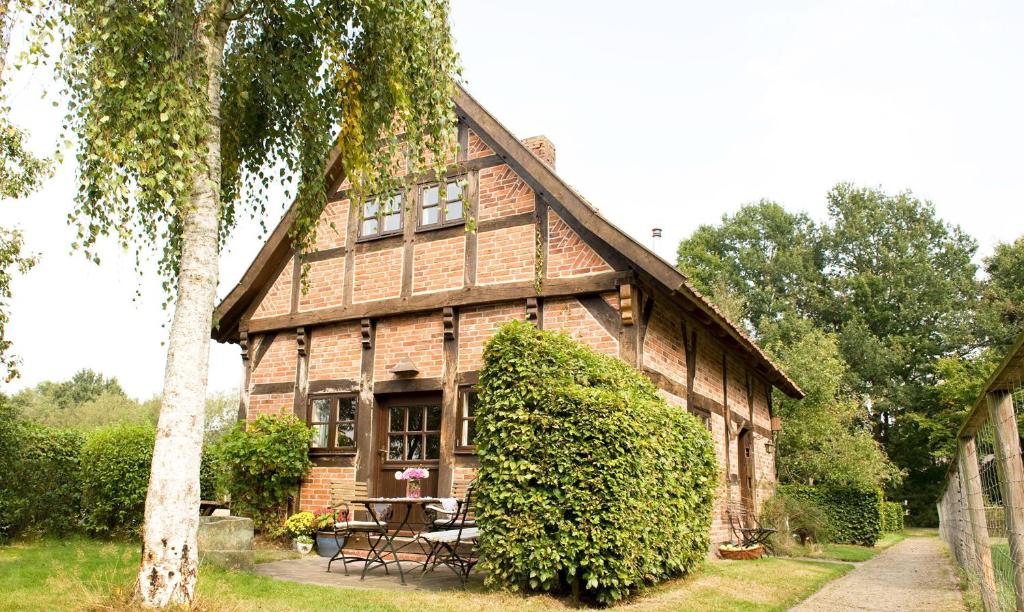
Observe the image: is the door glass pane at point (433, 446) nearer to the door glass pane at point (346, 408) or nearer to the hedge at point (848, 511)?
the door glass pane at point (346, 408)

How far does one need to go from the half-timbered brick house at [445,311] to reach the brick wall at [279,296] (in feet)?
0.09

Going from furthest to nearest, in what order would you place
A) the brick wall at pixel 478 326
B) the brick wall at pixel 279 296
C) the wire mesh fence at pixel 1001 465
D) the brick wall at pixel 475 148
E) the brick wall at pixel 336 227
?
the brick wall at pixel 279 296, the brick wall at pixel 336 227, the brick wall at pixel 475 148, the brick wall at pixel 478 326, the wire mesh fence at pixel 1001 465

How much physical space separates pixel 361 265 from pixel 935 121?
556 inches

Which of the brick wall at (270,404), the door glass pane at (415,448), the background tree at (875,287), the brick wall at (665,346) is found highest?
the background tree at (875,287)

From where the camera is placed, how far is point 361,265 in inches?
476

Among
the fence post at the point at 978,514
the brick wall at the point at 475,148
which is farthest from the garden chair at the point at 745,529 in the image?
the brick wall at the point at 475,148

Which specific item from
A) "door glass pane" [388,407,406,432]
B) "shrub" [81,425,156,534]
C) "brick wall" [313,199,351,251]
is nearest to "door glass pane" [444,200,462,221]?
"brick wall" [313,199,351,251]

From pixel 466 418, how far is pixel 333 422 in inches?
96.6

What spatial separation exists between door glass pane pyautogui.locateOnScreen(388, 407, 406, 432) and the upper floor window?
3.79ft

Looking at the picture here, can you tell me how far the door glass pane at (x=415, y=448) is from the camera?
11109mm

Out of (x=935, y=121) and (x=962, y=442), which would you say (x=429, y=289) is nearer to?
(x=962, y=442)

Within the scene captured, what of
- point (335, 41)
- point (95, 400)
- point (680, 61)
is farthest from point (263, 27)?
point (95, 400)

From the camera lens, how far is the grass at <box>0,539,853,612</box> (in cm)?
578

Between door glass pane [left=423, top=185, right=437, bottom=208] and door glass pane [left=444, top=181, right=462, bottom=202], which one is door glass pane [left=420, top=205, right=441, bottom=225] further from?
door glass pane [left=444, top=181, right=462, bottom=202]
